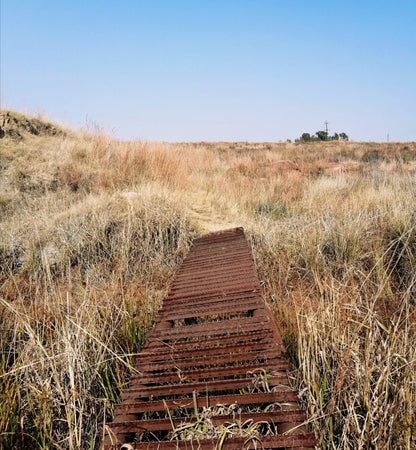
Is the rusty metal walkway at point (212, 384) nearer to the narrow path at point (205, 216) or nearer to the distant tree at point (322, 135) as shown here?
the narrow path at point (205, 216)

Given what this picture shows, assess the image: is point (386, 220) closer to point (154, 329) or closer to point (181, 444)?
point (154, 329)

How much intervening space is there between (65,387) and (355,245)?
2.83 metres

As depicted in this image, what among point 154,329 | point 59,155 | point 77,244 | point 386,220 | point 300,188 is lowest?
point 154,329

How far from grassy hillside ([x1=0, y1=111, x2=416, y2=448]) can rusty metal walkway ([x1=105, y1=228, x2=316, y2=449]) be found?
0.55 ft

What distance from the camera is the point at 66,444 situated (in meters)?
1.42

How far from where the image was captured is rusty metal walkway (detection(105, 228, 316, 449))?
1194 millimetres

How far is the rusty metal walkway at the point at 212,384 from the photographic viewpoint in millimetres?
1194

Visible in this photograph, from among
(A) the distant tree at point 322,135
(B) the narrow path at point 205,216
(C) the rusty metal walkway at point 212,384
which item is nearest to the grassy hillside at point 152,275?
(B) the narrow path at point 205,216

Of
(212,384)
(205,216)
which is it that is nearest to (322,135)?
(205,216)

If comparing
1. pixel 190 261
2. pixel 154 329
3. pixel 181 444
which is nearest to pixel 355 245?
pixel 190 261

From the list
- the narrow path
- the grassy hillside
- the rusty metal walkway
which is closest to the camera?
the rusty metal walkway

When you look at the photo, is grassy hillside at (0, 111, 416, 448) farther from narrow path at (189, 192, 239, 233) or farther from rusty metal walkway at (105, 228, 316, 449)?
rusty metal walkway at (105, 228, 316, 449)

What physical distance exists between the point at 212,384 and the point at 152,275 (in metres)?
2.00

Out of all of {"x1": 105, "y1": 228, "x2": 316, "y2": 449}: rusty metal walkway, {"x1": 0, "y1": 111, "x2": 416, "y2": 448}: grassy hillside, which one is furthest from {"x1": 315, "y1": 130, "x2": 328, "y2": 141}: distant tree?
{"x1": 105, "y1": 228, "x2": 316, "y2": 449}: rusty metal walkway
